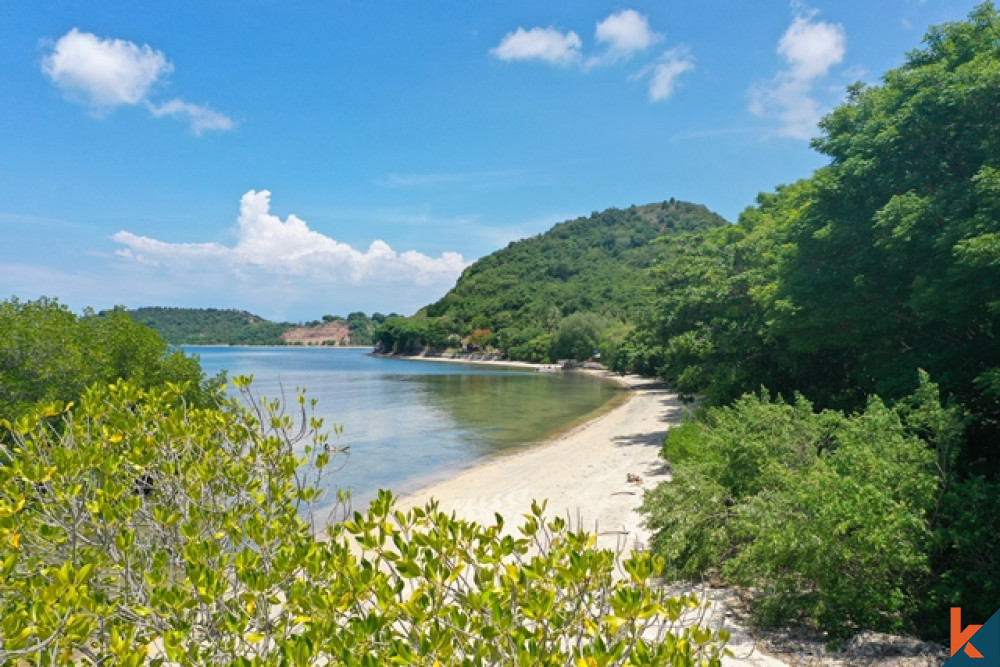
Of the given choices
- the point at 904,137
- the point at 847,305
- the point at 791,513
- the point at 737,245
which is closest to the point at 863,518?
the point at 791,513

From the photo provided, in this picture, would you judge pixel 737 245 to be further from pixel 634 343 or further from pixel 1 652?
pixel 1 652

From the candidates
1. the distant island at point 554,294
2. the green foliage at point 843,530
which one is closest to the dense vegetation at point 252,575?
the green foliage at point 843,530

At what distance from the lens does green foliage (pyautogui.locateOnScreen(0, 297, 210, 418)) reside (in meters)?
12.2

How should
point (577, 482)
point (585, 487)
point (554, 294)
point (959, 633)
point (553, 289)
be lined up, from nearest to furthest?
point (959, 633) → point (585, 487) → point (577, 482) → point (554, 294) → point (553, 289)

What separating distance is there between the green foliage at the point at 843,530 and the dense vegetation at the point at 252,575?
2782 millimetres

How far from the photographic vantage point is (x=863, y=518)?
5.73m

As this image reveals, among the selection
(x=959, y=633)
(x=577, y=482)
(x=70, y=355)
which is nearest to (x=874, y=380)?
(x=577, y=482)

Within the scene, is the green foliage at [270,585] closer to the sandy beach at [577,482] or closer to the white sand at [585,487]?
the white sand at [585,487]

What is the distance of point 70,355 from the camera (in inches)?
509

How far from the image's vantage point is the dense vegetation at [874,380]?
5.84 metres

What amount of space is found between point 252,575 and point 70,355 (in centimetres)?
1334

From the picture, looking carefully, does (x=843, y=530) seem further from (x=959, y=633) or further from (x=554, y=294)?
(x=554, y=294)

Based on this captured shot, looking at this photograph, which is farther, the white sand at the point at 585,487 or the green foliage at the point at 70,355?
the green foliage at the point at 70,355

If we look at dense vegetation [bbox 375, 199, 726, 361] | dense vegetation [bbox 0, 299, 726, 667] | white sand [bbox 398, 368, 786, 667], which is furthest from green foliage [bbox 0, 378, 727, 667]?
dense vegetation [bbox 375, 199, 726, 361]
